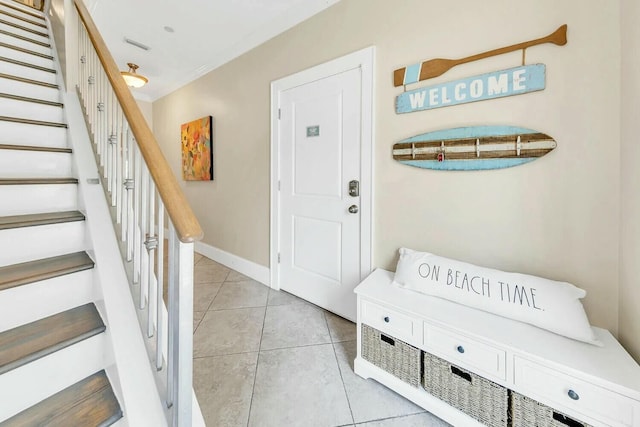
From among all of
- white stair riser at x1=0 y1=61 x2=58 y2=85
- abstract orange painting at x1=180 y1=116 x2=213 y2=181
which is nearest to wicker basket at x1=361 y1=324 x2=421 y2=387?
abstract orange painting at x1=180 y1=116 x2=213 y2=181

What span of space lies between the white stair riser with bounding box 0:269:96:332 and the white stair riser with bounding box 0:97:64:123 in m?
1.31

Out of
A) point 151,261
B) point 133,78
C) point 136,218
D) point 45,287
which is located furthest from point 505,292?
point 133,78

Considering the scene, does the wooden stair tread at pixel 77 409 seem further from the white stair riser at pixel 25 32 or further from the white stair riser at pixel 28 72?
the white stair riser at pixel 25 32

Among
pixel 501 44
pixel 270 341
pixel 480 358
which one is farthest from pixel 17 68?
pixel 480 358

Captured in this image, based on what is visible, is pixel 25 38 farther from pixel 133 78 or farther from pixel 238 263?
pixel 238 263

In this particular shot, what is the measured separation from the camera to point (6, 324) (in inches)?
37.8

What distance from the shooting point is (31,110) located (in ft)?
5.41

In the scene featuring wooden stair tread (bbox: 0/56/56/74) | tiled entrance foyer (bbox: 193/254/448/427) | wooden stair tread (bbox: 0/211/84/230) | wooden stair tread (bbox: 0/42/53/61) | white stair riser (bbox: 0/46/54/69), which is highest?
wooden stair tread (bbox: 0/42/53/61)

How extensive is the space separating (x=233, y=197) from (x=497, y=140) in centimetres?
261

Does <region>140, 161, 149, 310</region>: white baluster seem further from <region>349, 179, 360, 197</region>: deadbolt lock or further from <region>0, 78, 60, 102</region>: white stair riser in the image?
<region>0, 78, 60, 102</region>: white stair riser

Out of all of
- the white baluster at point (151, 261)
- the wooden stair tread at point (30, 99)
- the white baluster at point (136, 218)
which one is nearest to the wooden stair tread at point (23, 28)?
the wooden stair tread at point (30, 99)

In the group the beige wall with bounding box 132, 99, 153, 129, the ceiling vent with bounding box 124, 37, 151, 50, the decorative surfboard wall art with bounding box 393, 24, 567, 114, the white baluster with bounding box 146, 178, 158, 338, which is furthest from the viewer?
the beige wall with bounding box 132, 99, 153, 129

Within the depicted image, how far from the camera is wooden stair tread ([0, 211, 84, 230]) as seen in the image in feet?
3.68

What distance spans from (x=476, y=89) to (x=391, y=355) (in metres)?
1.53
